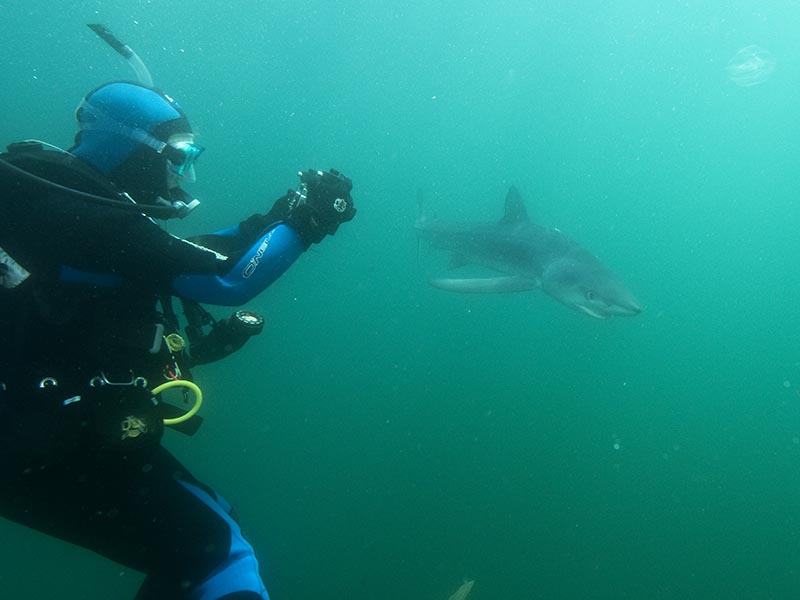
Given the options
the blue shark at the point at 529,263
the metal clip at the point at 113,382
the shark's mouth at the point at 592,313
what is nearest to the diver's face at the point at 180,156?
the metal clip at the point at 113,382

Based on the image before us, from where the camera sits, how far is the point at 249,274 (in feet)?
9.16

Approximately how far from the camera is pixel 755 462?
1744 cm

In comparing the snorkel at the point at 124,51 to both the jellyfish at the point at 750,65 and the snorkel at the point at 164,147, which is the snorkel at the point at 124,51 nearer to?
the snorkel at the point at 164,147

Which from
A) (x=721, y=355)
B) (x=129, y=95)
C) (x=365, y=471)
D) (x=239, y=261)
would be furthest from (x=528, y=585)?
(x=721, y=355)

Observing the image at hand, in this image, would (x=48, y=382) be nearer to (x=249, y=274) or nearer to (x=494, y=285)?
(x=249, y=274)

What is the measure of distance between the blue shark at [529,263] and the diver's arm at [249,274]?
6877mm

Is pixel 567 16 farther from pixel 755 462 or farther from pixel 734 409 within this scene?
pixel 755 462

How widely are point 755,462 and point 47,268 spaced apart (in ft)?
69.4

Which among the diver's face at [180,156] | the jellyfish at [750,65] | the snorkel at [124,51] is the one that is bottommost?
the diver's face at [180,156]

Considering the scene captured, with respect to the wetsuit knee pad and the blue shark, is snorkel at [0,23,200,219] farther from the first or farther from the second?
the blue shark

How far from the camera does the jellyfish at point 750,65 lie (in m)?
103

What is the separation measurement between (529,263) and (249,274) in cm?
813

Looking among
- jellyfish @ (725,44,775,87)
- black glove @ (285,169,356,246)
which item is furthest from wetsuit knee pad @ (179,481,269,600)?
jellyfish @ (725,44,775,87)

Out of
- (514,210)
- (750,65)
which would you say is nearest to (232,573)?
(514,210)
